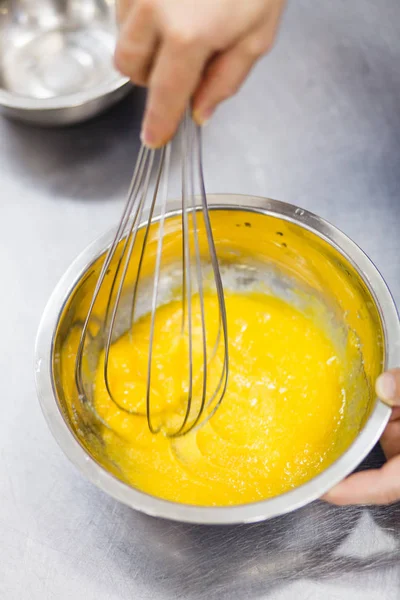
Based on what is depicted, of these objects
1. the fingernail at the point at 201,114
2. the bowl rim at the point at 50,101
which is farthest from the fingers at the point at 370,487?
the bowl rim at the point at 50,101

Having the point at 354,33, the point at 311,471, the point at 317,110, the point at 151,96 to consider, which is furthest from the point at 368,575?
the point at 354,33

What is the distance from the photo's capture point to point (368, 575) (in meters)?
0.71

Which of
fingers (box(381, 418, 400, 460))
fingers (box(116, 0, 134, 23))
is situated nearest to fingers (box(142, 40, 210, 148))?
fingers (box(116, 0, 134, 23))

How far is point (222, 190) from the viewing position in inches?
38.1

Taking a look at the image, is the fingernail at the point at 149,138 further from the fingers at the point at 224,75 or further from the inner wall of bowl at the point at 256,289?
the inner wall of bowl at the point at 256,289

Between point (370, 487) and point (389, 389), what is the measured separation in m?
0.12

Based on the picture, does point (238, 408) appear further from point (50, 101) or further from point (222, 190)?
point (50, 101)

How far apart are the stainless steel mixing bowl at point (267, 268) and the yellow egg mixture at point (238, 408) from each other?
1.7 inches

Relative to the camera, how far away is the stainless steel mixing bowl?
1.94 feet

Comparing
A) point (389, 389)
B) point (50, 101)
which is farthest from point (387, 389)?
point (50, 101)

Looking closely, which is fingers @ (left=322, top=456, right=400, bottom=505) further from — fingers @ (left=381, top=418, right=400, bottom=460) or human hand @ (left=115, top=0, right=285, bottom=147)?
human hand @ (left=115, top=0, right=285, bottom=147)

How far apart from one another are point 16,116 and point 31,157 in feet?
0.25

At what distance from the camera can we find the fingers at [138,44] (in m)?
0.40

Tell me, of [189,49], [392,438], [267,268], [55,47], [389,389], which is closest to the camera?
[189,49]
